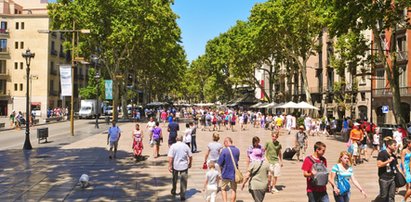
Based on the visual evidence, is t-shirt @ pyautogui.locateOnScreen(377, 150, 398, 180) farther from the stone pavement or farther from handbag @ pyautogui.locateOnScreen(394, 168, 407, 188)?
the stone pavement

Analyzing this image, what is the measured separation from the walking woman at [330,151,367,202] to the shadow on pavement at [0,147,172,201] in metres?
4.58

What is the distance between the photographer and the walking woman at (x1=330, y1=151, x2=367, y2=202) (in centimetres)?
716

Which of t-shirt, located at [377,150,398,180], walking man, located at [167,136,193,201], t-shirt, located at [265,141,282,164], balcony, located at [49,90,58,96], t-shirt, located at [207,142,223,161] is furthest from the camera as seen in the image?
balcony, located at [49,90,58,96]

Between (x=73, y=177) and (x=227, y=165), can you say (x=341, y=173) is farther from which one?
(x=73, y=177)

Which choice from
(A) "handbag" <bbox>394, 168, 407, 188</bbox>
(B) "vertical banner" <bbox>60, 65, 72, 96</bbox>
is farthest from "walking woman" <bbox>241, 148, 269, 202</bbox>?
(B) "vertical banner" <bbox>60, 65, 72, 96</bbox>

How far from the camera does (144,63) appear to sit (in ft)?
179

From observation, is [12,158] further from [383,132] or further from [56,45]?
[56,45]

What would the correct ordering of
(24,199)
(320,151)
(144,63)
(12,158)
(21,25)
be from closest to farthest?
(320,151) < (24,199) < (12,158) < (144,63) < (21,25)

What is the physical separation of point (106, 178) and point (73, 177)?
1.05 meters

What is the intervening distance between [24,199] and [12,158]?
26.1 ft

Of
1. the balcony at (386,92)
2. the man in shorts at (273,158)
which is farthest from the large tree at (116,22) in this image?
the man in shorts at (273,158)

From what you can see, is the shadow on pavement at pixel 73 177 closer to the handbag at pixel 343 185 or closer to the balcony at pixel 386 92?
the handbag at pixel 343 185

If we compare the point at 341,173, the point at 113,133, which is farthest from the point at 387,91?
the point at 341,173

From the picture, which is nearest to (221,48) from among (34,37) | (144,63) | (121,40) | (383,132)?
(144,63)
